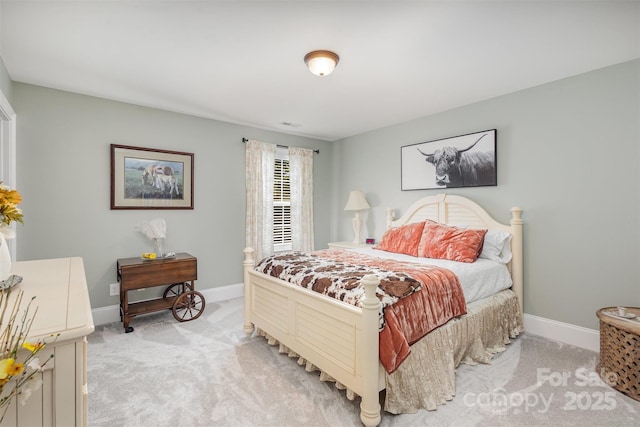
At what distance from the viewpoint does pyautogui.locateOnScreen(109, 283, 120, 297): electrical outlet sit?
3363 millimetres

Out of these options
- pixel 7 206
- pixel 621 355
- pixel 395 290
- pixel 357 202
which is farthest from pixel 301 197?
pixel 7 206

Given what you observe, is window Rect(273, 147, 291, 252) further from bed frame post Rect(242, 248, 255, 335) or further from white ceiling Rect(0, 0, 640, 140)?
bed frame post Rect(242, 248, 255, 335)

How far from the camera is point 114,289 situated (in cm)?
338

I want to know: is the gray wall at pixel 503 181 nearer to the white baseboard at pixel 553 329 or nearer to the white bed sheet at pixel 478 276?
the white baseboard at pixel 553 329

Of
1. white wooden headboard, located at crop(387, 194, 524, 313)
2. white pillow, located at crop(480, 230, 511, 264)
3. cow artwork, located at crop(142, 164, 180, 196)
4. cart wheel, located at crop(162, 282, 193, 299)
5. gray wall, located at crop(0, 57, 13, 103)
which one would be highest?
gray wall, located at crop(0, 57, 13, 103)

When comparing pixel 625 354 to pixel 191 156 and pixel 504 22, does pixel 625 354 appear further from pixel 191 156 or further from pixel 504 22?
pixel 191 156

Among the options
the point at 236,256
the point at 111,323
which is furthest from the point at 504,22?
the point at 111,323

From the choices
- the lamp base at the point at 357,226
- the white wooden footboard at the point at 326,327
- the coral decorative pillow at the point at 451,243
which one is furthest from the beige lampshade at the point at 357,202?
the white wooden footboard at the point at 326,327

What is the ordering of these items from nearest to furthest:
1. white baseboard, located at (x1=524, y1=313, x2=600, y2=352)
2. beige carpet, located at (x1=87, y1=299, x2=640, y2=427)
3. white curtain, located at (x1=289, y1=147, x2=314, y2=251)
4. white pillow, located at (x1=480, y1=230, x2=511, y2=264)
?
beige carpet, located at (x1=87, y1=299, x2=640, y2=427)
white baseboard, located at (x1=524, y1=313, x2=600, y2=352)
white pillow, located at (x1=480, y1=230, x2=511, y2=264)
white curtain, located at (x1=289, y1=147, x2=314, y2=251)

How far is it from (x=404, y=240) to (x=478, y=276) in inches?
36.7

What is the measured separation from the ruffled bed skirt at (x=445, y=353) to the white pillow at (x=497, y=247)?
0.33 meters

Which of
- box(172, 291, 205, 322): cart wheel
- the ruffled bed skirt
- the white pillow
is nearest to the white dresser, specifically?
the ruffled bed skirt

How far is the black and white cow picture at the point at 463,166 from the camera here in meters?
3.37

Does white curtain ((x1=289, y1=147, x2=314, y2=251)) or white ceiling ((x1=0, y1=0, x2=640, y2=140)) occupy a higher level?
white ceiling ((x1=0, y1=0, x2=640, y2=140))
